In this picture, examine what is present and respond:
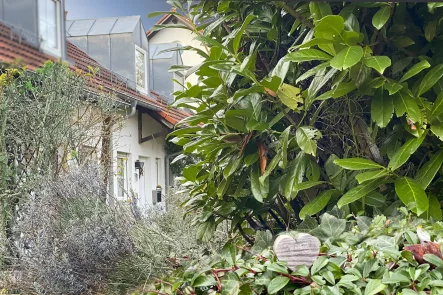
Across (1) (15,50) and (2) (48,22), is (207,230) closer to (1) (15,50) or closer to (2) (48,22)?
(1) (15,50)

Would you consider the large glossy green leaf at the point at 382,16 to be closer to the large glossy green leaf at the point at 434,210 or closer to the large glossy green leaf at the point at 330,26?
the large glossy green leaf at the point at 330,26

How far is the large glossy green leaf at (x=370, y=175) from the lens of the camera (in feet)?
5.39

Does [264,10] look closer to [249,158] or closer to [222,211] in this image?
[249,158]

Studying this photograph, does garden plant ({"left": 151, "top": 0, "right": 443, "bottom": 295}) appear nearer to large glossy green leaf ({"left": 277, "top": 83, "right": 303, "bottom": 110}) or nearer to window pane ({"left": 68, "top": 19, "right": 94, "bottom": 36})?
large glossy green leaf ({"left": 277, "top": 83, "right": 303, "bottom": 110})

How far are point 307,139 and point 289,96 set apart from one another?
23 cm

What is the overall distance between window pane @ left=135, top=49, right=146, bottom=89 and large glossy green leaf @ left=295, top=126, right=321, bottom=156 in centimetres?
810

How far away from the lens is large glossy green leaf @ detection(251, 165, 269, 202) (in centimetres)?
195

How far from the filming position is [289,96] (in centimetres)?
193

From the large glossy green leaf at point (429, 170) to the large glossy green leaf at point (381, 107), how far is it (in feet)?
0.85

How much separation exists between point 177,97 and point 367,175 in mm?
1045

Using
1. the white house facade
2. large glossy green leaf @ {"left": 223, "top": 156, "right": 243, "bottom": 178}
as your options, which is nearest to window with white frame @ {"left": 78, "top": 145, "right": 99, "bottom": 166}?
the white house facade

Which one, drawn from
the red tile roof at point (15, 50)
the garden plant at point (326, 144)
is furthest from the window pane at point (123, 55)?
the garden plant at point (326, 144)

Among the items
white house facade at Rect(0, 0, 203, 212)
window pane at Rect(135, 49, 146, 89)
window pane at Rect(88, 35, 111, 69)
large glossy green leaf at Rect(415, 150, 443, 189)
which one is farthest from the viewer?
window pane at Rect(135, 49, 146, 89)

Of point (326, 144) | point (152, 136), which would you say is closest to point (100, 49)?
point (152, 136)
